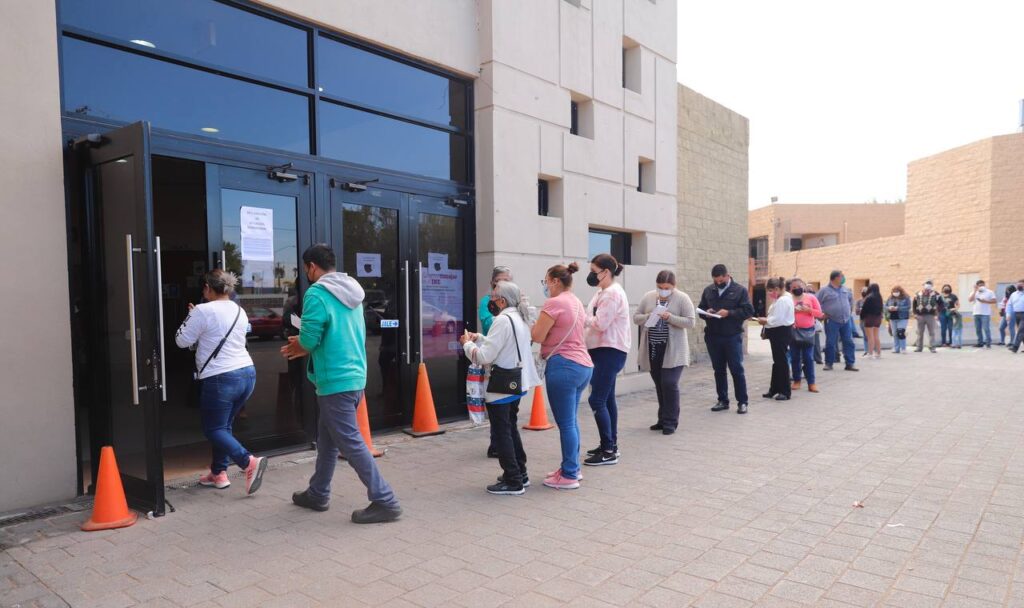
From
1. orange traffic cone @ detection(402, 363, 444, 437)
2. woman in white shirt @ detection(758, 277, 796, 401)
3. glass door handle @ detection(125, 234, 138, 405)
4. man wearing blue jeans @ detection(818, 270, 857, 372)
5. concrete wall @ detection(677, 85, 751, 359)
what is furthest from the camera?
concrete wall @ detection(677, 85, 751, 359)

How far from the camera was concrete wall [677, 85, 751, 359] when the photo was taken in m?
14.0

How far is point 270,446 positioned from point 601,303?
3.48 meters

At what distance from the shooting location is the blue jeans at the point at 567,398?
527 cm

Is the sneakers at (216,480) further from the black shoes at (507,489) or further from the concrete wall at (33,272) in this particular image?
the black shoes at (507,489)

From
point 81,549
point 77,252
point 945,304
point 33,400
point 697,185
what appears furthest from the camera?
point 945,304

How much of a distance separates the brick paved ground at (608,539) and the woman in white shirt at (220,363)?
1.21 feet

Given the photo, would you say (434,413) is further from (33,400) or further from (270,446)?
(33,400)

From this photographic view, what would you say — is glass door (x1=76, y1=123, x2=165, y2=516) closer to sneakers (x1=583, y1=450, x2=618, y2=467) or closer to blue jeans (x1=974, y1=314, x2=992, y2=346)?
sneakers (x1=583, y1=450, x2=618, y2=467)

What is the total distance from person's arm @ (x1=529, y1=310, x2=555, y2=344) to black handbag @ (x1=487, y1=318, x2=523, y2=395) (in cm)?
28

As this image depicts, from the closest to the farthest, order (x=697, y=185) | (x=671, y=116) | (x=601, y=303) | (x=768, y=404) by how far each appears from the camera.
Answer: (x=601, y=303), (x=768, y=404), (x=671, y=116), (x=697, y=185)

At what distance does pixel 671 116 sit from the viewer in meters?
11.6

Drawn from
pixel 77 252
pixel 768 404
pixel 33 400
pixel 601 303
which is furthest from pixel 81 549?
pixel 768 404

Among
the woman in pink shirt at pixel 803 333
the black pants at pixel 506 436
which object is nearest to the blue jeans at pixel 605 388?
the black pants at pixel 506 436

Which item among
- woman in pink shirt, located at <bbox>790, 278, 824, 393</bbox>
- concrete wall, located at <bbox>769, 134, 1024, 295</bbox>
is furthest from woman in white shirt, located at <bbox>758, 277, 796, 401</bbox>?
concrete wall, located at <bbox>769, 134, 1024, 295</bbox>
